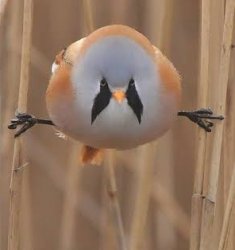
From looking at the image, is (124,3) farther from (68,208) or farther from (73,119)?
(73,119)

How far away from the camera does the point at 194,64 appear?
1677 mm

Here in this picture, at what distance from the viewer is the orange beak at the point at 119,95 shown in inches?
35.7

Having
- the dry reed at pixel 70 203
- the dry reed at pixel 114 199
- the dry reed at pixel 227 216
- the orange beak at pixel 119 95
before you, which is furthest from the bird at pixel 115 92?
the dry reed at pixel 70 203

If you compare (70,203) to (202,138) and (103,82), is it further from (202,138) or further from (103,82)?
(103,82)

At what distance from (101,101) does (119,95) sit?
0.16ft

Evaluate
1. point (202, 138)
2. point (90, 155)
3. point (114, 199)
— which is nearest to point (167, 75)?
point (202, 138)

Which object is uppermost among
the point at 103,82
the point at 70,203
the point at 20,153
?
the point at 103,82

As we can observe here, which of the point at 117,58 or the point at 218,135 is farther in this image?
the point at 218,135

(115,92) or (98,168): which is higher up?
(115,92)

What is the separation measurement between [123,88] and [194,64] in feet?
2.56

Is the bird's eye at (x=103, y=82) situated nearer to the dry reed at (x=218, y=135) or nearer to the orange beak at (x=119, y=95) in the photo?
the orange beak at (x=119, y=95)

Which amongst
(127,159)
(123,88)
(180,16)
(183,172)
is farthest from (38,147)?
(123,88)

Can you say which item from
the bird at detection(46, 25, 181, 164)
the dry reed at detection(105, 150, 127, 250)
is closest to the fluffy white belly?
the bird at detection(46, 25, 181, 164)

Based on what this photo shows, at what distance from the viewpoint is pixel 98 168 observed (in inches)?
70.0
